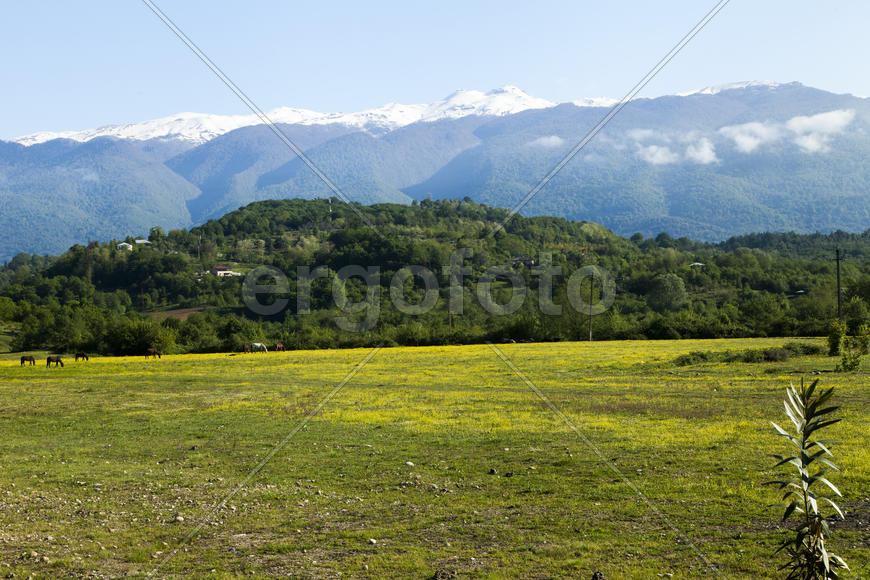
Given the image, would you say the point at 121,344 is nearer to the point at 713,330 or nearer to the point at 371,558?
the point at 713,330

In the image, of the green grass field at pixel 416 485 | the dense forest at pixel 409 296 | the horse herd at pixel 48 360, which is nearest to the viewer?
the green grass field at pixel 416 485

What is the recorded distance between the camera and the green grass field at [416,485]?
Answer: 400 inches

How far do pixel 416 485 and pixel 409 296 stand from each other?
9571 cm

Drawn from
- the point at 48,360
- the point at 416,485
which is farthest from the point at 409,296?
the point at 416,485

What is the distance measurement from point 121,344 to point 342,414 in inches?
2443

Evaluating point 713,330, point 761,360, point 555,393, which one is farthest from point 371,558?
point 713,330

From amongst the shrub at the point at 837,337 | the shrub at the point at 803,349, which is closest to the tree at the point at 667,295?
the shrub at the point at 803,349

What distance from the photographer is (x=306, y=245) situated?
16912cm

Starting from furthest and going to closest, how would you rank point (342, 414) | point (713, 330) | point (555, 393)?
point (713, 330) → point (555, 393) → point (342, 414)

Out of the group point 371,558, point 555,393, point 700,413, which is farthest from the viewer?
point 555,393

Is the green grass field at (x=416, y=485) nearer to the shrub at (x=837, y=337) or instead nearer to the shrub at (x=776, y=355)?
the shrub at (x=837, y=337)

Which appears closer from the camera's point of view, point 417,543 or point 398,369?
point 417,543

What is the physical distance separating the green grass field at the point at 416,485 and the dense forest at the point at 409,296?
4957 centimetres

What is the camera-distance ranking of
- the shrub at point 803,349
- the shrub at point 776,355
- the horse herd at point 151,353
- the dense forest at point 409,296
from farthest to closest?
the dense forest at point 409,296 < the horse herd at point 151,353 < the shrub at point 803,349 < the shrub at point 776,355
